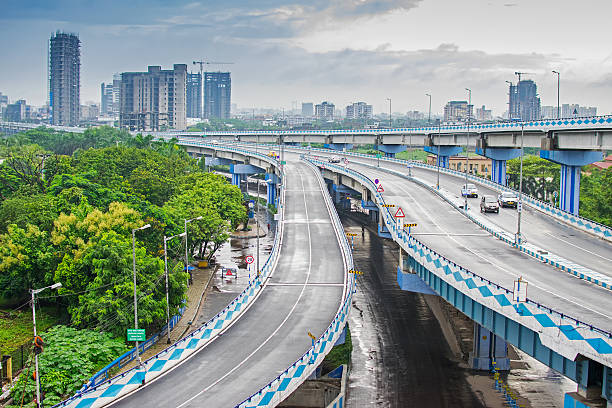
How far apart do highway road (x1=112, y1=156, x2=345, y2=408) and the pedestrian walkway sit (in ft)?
31.3

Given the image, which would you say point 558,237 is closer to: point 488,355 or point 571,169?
point 488,355

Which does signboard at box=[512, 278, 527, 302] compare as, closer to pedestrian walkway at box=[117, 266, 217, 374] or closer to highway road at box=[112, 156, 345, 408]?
highway road at box=[112, 156, 345, 408]

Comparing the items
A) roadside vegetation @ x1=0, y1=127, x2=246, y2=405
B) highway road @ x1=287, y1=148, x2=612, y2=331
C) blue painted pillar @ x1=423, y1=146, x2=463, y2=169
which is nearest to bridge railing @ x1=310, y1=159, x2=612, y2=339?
highway road @ x1=287, y1=148, x2=612, y2=331

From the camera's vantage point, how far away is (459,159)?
176125 mm

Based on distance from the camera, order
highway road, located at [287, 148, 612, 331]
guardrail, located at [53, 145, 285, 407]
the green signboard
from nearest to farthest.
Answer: guardrail, located at [53, 145, 285, 407] → highway road, located at [287, 148, 612, 331] → the green signboard

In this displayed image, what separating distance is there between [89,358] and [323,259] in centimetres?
2328

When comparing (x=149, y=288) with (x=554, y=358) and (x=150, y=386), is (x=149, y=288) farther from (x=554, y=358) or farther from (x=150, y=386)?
(x=554, y=358)

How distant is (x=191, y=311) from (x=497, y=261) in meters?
31.3

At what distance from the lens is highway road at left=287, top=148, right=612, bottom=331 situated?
35.7 m

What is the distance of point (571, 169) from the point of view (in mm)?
73375

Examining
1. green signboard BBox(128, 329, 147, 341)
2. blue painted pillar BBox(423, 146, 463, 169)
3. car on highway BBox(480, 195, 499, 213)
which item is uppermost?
blue painted pillar BBox(423, 146, 463, 169)

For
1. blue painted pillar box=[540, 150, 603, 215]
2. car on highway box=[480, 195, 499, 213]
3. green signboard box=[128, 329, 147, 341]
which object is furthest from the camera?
blue painted pillar box=[540, 150, 603, 215]

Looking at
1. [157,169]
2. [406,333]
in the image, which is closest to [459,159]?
[157,169]

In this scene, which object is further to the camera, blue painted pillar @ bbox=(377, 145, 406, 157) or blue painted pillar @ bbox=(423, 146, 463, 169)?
blue painted pillar @ bbox=(377, 145, 406, 157)
